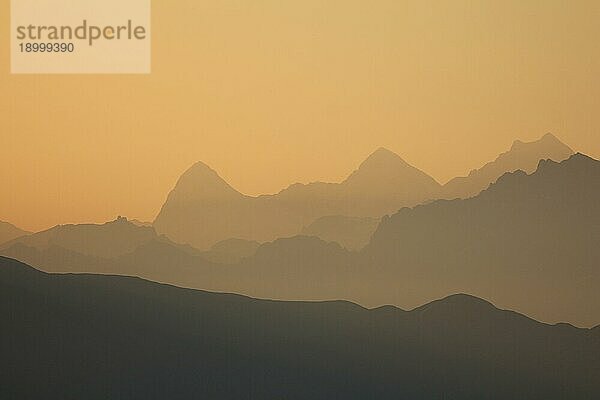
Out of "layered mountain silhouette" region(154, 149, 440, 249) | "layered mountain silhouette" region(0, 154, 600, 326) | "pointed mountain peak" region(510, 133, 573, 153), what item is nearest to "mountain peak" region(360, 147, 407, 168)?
"layered mountain silhouette" region(154, 149, 440, 249)

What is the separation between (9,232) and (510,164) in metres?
1.76

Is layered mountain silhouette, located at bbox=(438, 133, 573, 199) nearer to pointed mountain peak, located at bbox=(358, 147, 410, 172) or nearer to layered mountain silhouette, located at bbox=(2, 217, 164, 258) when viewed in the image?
pointed mountain peak, located at bbox=(358, 147, 410, 172)

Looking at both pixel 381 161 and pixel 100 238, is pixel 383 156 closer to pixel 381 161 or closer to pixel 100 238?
pixel 381 161

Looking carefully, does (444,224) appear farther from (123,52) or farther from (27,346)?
(27,346)

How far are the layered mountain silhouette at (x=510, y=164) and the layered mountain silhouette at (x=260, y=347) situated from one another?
0.37 meters

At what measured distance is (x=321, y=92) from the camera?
99.0 inches

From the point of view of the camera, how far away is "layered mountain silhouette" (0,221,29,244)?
2561mm

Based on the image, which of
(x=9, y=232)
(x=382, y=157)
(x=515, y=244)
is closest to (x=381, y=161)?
(x=382, y=157)

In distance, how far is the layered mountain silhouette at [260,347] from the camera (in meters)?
2.50

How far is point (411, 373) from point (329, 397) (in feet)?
0.97

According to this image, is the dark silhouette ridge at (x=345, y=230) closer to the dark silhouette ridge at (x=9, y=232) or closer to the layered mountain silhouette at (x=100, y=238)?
the layered mountain silhouette at (x=100, y=238)

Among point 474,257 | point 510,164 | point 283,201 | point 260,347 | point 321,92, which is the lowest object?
point 260,347

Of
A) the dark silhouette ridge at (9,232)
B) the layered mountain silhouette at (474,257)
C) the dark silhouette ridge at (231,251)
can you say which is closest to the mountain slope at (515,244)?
the layered mountain silhouette at (474,257)

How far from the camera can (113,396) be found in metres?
2.54
